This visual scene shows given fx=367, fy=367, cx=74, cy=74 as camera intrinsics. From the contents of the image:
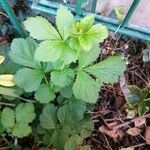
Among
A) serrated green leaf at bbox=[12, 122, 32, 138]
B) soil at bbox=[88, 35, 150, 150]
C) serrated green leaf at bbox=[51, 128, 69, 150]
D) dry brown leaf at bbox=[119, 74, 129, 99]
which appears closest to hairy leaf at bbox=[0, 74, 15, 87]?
serrated green leaf at bbox=[12, 122, 32, 138]

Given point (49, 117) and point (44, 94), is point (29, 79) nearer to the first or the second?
point (44, 94)

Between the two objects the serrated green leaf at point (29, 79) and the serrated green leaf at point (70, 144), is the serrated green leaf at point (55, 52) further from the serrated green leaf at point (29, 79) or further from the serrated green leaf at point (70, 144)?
the serrated green leaf at point (70, 144)

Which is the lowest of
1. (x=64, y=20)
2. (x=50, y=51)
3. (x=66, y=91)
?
(x=66, y=91)

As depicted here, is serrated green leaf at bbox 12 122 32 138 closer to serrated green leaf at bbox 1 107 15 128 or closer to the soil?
serrated green leaf at bbox 1 107 15 128

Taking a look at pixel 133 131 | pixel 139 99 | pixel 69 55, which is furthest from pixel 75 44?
pixel 133 131

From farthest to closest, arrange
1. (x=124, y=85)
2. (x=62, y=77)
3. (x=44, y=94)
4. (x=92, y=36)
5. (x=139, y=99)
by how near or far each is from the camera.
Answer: (x=124, y=85)
(x=139, y=99)
(x=44, y=94)
(x=62, y=77)
(x=92, y=36)

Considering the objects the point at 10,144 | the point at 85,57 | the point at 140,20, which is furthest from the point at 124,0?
the point at 10,144

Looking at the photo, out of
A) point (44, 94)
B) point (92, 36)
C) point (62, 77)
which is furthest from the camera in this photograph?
point (44, 94)
